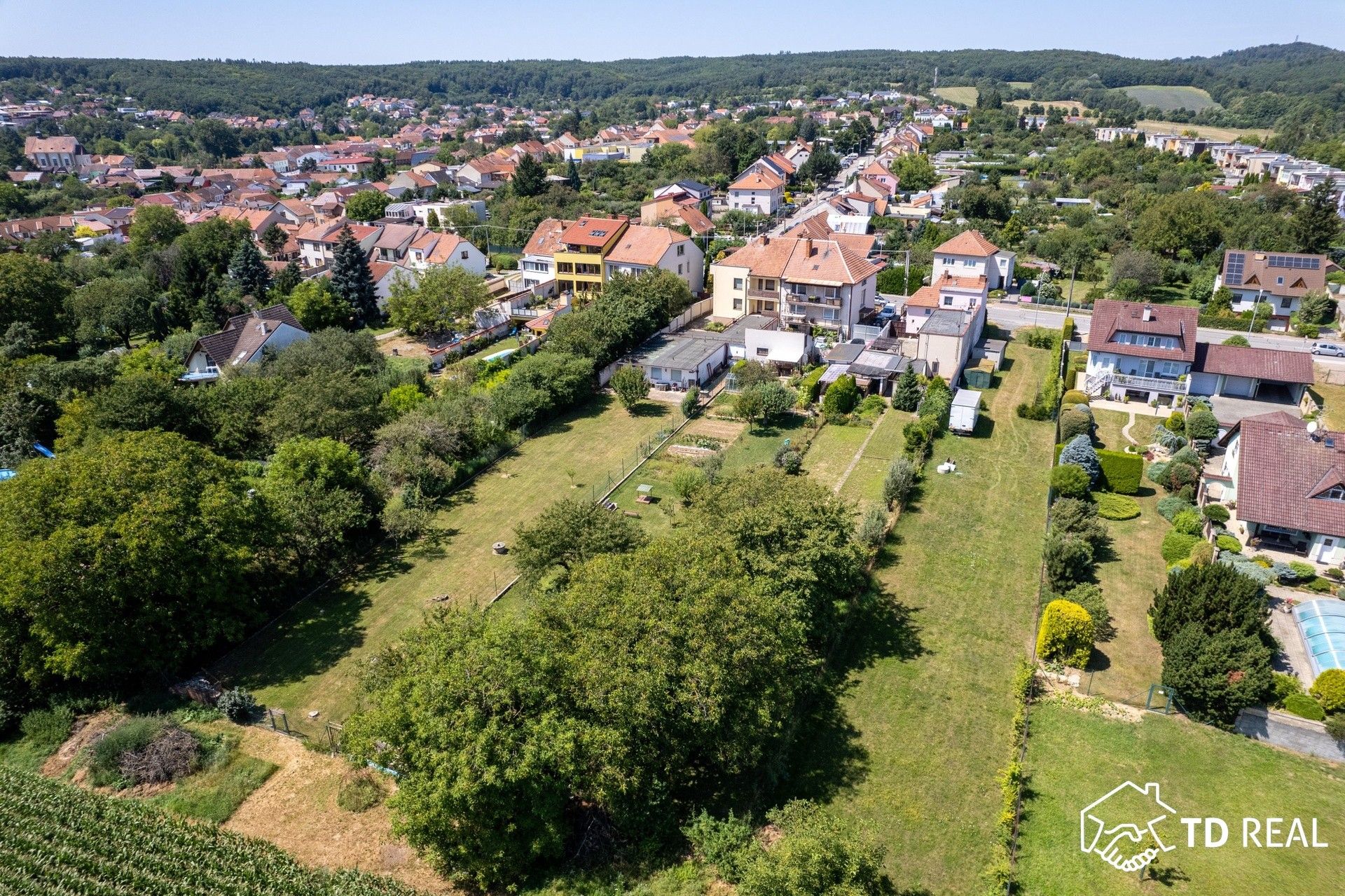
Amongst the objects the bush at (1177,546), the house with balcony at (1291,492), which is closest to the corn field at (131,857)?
the bush at (1177,546)

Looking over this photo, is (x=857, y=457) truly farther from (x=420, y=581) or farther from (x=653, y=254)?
(x=653, y=254)

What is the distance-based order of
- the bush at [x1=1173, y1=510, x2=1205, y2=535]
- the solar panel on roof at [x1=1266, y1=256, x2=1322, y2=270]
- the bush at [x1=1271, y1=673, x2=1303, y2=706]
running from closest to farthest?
1. the bush at [x1=1271, y1=673, x2=1303, y2=706]
2. the bush at [x1=1173, y1=510, x2=1205, y2=535]
3. the solar panel on roof at [x1=1266, y1=256, x2=1322, y2=270]

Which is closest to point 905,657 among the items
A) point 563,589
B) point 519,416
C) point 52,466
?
point 563,589

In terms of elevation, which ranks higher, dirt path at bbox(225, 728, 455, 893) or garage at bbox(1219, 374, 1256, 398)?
garage at bbox(1219, 374, 1256, 398)

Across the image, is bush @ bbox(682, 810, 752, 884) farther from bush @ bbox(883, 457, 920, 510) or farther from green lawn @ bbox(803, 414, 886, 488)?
green lawn @ bbox(803, 414, 886, 488)

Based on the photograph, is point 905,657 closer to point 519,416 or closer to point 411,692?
point 411,692

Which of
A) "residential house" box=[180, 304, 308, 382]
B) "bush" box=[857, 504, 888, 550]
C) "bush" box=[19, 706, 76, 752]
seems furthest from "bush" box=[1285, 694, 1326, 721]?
"residential house" box=[180, 304, 308, 382]

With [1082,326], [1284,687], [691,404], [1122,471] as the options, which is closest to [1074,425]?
[1122,471]
